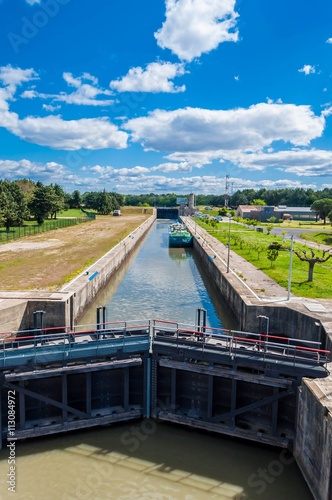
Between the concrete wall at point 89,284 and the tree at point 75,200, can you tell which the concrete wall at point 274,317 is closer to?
the concrete wall at point 89,284

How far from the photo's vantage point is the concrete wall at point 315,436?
8.73 metres

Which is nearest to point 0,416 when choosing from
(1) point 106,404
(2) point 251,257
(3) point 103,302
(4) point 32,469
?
(4) point 32,469

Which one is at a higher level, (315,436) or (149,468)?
(315,436)

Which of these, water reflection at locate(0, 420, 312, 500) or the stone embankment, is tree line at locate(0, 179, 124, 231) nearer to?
the stone embankment

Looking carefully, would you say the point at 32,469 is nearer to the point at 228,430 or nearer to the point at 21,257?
the point at 228,430

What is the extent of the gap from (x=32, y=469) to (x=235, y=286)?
591 inches

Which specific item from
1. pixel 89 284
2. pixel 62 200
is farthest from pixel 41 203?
pixel 89 284

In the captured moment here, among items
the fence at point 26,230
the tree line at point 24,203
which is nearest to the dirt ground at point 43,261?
the fence at point 26,230

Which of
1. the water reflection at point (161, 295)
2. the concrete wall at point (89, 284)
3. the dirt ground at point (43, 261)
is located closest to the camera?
the concrete wall at point (89, 284)

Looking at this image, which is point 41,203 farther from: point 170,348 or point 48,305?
point 170,348

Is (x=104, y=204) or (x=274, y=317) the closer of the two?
(x=274, y=317)

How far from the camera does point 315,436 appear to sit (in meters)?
9.56

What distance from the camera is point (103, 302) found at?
25.6 meters

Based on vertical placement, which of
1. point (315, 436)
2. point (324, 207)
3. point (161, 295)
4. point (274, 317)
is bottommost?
point (161, 295)
